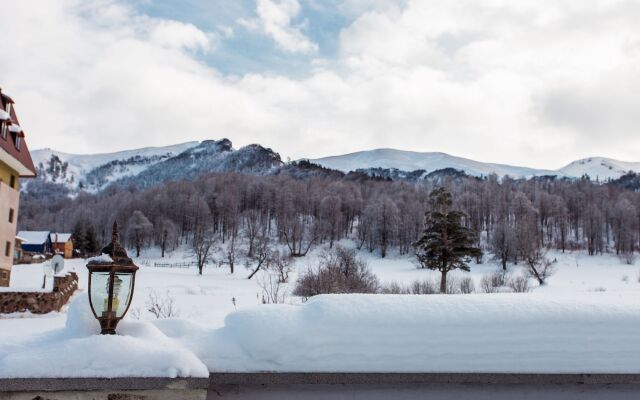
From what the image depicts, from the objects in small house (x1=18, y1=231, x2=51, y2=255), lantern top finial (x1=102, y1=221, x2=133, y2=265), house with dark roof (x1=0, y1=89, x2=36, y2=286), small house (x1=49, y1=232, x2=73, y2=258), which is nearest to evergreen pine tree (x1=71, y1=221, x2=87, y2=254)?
small house (x1=49, y1=232, x2=73, y2=258)

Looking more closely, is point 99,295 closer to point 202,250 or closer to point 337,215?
point 202,250

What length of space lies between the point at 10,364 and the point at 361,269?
21.7 m

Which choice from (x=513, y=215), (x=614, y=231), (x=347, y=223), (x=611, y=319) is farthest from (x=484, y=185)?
(x=611, y=319)

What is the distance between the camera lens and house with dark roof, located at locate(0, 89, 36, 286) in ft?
66.4

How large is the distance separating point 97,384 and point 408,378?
2088mm

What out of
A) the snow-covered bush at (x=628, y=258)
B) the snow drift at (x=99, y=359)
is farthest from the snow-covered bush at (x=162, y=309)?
Result: the snow-covered bush at (x=628, y=258)

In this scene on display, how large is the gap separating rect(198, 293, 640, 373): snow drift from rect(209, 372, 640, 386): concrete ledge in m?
0.04

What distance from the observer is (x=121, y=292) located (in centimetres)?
351

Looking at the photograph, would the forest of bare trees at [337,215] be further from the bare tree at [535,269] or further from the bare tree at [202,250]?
the bare tree at [535,269]

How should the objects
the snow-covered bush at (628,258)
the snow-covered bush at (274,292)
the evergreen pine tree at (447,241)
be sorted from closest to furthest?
the snow-covered bush at (274,292) < the evergreen pine tree at (447,241) < the snow-covered bush at (628,258)

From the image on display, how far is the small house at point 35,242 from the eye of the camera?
2469 inches

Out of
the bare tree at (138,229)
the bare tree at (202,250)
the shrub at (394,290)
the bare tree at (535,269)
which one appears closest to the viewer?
the shrub at (394,290)

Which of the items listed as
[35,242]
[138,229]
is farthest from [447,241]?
[35,242]

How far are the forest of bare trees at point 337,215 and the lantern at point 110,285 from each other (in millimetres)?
51622
